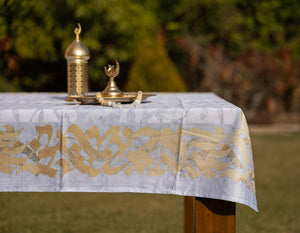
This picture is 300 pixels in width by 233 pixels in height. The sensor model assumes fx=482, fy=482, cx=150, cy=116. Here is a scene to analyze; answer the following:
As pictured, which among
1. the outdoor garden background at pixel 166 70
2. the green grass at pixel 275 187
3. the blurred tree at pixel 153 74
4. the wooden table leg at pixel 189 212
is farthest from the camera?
the blurred tree at pixel 153 74

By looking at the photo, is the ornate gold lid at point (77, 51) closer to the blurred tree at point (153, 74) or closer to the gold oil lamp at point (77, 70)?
the gold oil lamp at point (77, 70)

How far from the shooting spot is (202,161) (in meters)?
2.28

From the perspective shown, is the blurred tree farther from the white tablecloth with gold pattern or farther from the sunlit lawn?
the white tablecloth with gold pattern

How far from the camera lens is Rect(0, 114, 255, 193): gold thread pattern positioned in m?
2.28

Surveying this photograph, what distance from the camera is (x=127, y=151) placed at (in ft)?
7.59

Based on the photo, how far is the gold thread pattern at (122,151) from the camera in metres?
→ 2.28

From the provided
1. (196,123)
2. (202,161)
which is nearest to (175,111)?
(196,123)

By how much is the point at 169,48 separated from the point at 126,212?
8683 millimetres

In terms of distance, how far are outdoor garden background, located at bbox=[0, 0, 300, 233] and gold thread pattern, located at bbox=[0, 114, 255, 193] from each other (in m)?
1.93

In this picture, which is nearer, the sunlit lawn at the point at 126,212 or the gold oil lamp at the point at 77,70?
the gold oil lamp at the point at 77,70

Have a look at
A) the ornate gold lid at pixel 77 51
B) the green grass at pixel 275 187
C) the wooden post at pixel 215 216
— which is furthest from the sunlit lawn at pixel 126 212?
the wooden post at pixel 215 216

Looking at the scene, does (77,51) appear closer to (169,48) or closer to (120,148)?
(120,148)

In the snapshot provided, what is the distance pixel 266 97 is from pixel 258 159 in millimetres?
3879

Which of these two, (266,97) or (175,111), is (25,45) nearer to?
(266,97)
